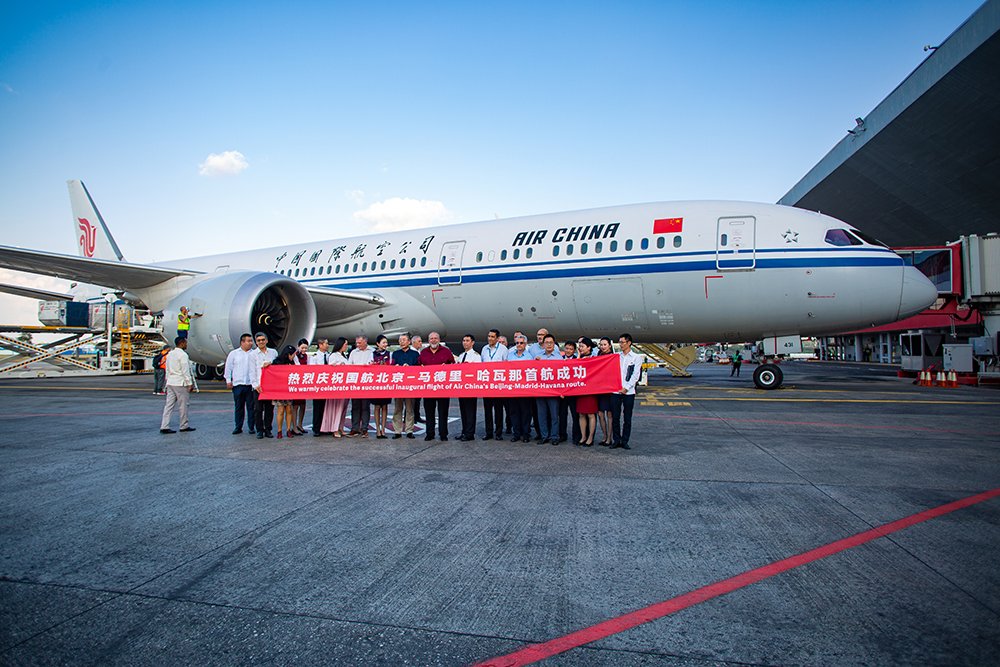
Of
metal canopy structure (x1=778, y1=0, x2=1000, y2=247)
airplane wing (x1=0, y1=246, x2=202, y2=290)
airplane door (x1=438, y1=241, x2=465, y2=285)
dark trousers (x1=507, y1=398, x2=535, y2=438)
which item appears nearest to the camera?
dark trousers (x1=507, y1=398, x2=535, y2=438)

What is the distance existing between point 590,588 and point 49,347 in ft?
101

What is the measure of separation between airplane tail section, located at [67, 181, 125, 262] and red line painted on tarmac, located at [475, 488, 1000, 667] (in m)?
22.5

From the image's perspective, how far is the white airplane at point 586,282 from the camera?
1050 cm

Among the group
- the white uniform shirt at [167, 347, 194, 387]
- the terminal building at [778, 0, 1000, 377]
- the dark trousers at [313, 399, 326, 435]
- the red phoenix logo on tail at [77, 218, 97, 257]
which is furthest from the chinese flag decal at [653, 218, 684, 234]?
the red phoenix logo on tail at [77, 218, 97, 257]

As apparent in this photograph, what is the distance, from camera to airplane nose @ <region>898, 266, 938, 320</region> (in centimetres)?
1035

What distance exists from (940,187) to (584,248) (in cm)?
2745

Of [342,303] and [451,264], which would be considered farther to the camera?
[342,303]

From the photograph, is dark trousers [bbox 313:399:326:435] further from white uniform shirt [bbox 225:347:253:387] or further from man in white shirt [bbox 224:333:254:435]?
white uniform shirt [bbox 225:347:253:387]

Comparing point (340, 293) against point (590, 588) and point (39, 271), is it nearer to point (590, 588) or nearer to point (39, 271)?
point (39, 271)

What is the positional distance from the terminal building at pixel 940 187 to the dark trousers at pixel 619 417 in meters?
7.34

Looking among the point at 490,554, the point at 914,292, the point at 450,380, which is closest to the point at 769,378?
the point at 914,292

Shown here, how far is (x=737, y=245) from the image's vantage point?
10.8 m

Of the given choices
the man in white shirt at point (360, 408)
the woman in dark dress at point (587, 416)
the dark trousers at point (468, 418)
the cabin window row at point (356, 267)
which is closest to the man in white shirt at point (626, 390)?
the woman in dark dress at point (587, 416)

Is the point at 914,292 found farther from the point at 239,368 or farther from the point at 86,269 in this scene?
the point at 86,269
